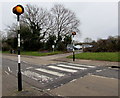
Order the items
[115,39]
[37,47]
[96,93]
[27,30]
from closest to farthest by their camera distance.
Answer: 1. [96,93]
2. [115,39]
3. [27,30]
4. [37,47]

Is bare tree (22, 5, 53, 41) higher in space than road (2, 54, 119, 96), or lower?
higher

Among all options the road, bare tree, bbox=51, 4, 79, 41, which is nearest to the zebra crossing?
the road

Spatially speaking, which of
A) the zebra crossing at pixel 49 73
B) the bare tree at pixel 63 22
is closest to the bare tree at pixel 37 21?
the bare tree at pixel 63 22

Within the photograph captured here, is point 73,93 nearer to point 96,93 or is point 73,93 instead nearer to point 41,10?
point 96,93

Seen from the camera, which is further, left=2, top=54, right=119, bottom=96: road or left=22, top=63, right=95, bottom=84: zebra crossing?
left=22, top=63, right=95, bottom=84: zebra crossing

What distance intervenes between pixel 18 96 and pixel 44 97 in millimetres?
933

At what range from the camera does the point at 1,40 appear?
42.0 metres

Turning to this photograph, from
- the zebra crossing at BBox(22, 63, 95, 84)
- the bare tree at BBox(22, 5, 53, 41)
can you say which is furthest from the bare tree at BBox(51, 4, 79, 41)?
the zebra crossing at BBox(22, 63, 95, 84)

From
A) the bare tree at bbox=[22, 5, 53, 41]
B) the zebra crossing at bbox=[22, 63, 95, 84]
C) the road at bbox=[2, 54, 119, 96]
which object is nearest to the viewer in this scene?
the road at bbox=[2, 54, 119, 96]

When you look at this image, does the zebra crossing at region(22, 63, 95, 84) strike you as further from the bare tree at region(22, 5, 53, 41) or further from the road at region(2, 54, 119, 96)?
the bare tree at region(22, 5, 53, 41)

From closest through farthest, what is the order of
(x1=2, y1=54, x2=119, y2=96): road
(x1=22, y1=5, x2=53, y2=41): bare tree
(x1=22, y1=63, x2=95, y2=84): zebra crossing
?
(x1=2, y1=54, x2=119, y2=96): road < (x1=22, y1=63, x2=95, y2=84): zebra crossing < (x1=22, y1=5, x2=53, y2=41): bare tree

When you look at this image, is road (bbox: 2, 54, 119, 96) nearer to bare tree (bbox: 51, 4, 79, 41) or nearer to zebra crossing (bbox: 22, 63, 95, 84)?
zebra crossing (bbox: 22, 63, 95, 84)

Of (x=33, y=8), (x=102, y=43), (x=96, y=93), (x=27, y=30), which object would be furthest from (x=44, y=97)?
(x=33, y=8)

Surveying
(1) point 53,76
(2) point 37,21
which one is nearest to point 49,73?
(1) point 53,76
